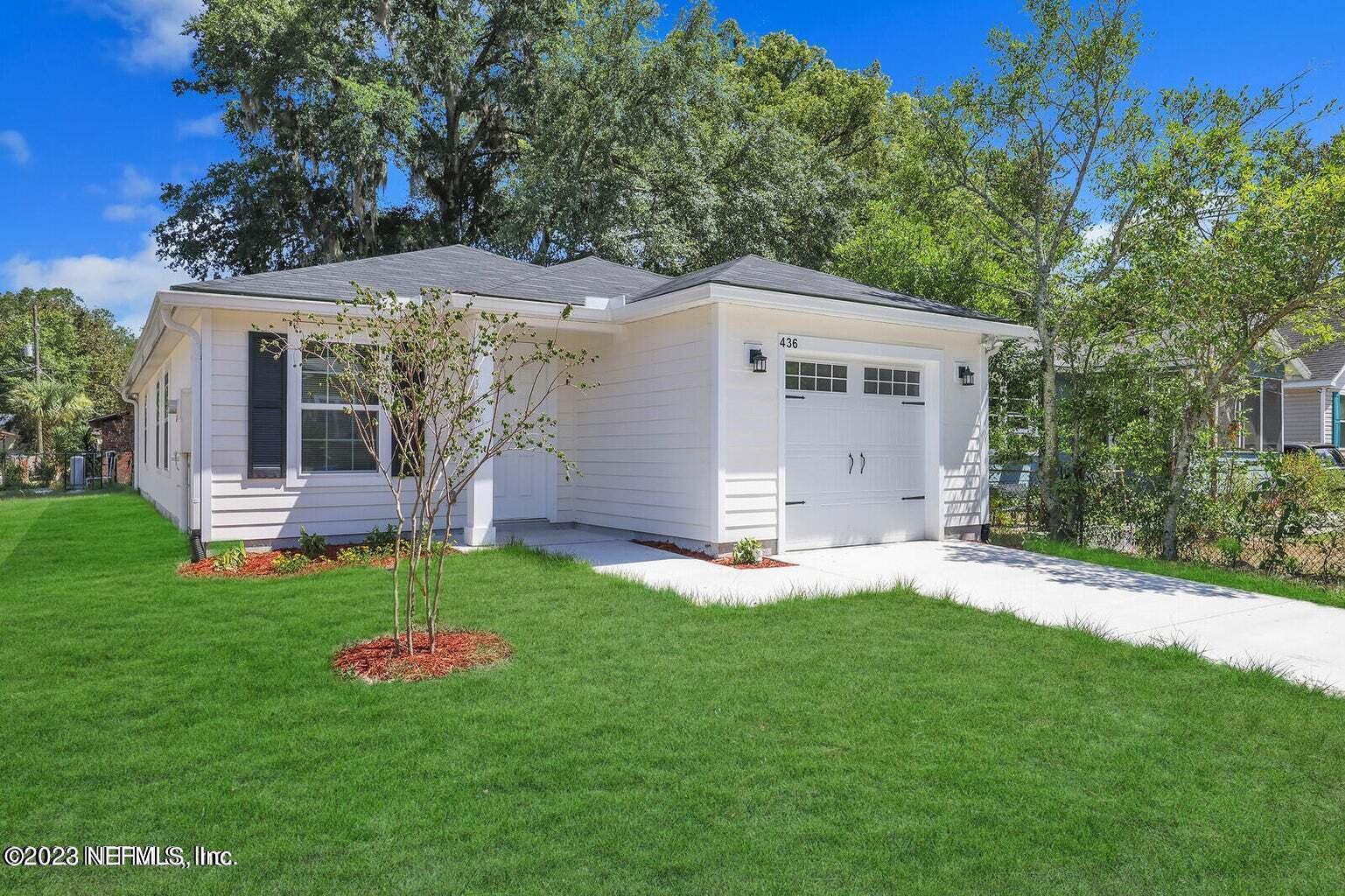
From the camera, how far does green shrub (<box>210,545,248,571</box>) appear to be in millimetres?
7145

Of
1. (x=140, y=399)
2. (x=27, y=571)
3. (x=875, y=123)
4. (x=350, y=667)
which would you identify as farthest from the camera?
(x=875, y=123)

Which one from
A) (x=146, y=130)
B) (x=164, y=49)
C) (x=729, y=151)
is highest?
(x=164, y=49)

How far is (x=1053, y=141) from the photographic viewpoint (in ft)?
31.0

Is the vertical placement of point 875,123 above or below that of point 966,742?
above

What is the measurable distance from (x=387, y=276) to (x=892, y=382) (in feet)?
19.1

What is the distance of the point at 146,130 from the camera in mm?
21047

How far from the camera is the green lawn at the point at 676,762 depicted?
2.44 meters

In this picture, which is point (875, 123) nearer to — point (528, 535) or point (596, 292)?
point (596, 292)

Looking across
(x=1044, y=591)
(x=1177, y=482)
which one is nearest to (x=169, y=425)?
(x=1044, y=591)

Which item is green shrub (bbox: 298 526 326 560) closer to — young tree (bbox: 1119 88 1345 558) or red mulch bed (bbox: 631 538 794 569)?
red mulch bed (bbox: 631 538 794 569)

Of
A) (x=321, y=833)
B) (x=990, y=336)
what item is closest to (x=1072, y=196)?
(x=990, y=336)

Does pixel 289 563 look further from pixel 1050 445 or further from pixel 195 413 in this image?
pixel 1050 445

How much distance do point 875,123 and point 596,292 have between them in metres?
17.2

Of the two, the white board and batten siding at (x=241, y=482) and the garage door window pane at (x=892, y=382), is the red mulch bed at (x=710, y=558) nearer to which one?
the garage door window pane at (x=892, y=382)
